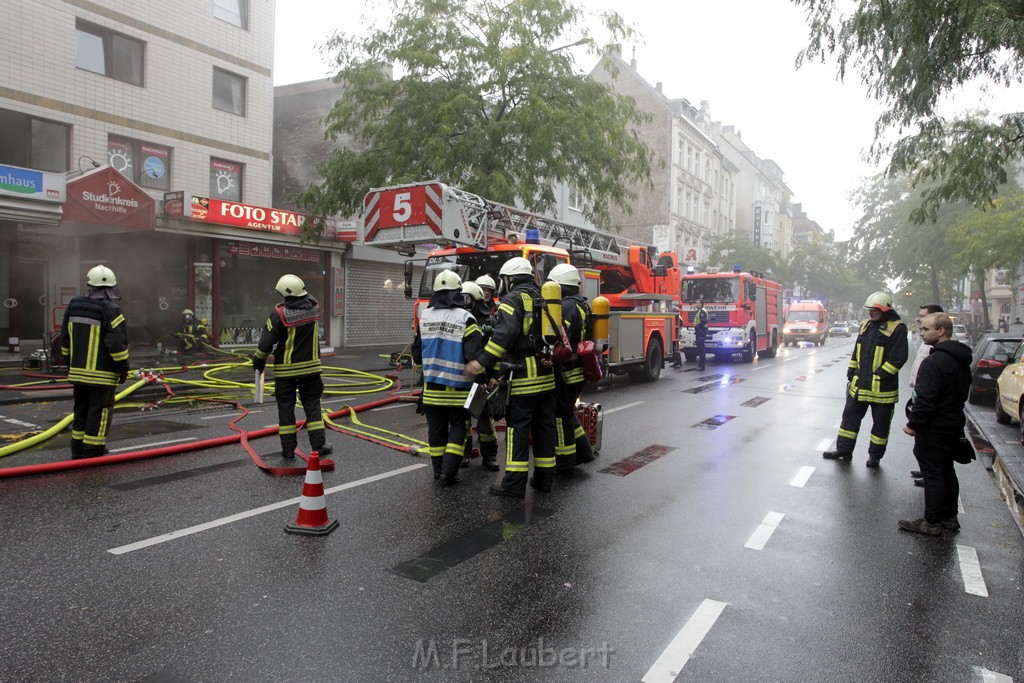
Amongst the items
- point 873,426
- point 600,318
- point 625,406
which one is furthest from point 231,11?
point 873,426

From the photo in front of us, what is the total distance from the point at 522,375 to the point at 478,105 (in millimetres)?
12487

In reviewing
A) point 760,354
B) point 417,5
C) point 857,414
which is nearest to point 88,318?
point 857,414

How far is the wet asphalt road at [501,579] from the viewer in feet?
10.1

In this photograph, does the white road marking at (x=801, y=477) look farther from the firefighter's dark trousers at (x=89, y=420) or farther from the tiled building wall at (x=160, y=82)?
the tiled building wall at (x=160, y=82)

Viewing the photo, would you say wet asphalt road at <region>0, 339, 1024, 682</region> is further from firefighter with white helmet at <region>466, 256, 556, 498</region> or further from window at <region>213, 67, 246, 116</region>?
window at <region>213, 67, 246, 116</region>

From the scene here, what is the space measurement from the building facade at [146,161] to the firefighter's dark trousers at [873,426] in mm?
13964

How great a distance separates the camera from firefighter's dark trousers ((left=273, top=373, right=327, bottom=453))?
6.49 m

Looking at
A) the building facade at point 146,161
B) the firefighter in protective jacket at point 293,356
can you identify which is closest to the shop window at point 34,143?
the building facade at point 146,161

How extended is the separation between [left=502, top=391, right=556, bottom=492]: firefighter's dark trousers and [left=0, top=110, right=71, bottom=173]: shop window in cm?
1496

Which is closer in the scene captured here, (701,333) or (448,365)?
(448,365)

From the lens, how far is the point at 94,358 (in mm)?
6316

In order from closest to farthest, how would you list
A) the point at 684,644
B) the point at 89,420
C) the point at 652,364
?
the point at 684,644 < the point at 89,420 < the point at 652,364

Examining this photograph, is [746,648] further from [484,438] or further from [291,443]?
[291,443]

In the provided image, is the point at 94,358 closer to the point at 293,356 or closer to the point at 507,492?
the point at 293,356
